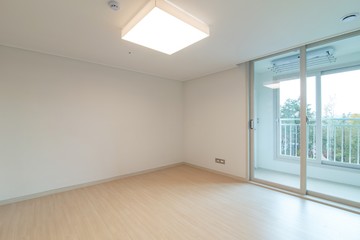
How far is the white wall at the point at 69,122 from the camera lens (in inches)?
103

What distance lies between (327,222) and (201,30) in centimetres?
287

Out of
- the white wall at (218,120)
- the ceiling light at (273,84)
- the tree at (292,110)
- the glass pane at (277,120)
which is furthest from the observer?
the white wall at (218,120)

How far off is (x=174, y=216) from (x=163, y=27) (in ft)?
8.05

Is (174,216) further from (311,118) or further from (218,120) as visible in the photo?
(311,118)

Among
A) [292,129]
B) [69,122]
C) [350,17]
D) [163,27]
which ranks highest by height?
[350,17]

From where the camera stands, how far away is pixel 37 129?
2.80 meters

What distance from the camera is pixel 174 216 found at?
223 centimetres

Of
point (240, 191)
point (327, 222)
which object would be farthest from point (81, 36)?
point (327, 222)

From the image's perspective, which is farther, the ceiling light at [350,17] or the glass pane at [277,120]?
the glass pane at [277,120]

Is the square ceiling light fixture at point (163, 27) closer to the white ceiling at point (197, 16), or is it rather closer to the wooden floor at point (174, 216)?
the white ceiling at point (197, 16)

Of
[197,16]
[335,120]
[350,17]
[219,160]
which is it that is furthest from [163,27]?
[335,120]

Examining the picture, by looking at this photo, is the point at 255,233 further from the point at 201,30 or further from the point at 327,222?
the point at 201,30

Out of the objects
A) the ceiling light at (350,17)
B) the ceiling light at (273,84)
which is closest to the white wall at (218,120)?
the ceiling light at (273,84)

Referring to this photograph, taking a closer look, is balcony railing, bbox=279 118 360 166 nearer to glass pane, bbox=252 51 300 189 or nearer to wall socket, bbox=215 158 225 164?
glass pane, bbox=252 51 300 189
